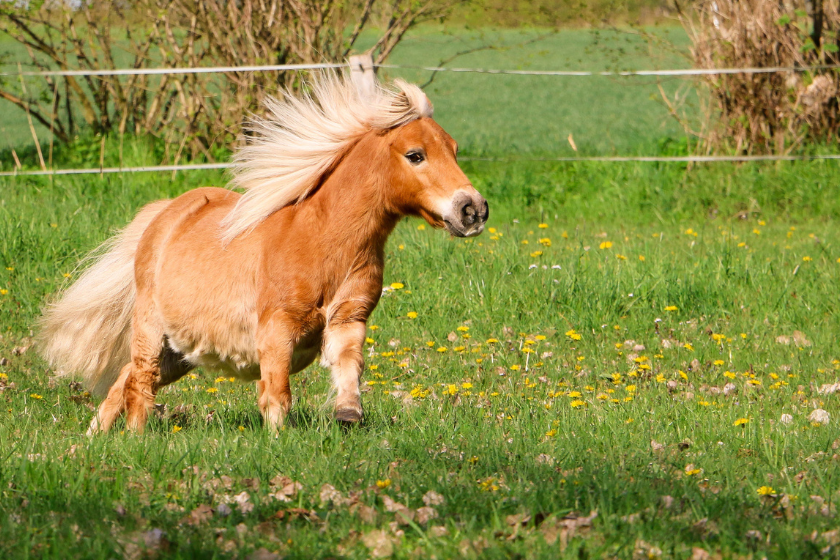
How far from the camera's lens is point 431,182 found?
13.8ft

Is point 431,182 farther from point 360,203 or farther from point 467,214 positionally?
point 360,203

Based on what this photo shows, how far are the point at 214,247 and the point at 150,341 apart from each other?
64cm

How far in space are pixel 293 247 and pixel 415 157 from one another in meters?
0.70

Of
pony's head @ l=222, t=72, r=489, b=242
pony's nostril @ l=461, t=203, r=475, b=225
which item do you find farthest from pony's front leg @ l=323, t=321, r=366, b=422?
pony's nostril @ l=461, t=203, r=475, b=225

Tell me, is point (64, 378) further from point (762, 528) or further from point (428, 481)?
point (762, 528)

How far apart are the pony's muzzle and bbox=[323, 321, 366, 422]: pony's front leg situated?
0.68 metres

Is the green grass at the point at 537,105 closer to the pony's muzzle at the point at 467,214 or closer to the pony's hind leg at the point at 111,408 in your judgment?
the pony's hind leg at the point at 111,408

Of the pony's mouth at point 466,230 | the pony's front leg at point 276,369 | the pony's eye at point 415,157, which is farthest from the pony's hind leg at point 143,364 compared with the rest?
the pony's mouth at point 466,230

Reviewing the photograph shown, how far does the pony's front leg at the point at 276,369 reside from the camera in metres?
4.12

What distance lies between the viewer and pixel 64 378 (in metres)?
Result: 6.02

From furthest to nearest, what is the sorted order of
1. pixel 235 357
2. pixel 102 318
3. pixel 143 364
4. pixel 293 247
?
1. pixel 102 318
2. pixel 143 364
3. pixel 235 357
4. pixel 293 247

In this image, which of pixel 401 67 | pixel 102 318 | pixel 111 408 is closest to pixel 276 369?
pixel 111 408

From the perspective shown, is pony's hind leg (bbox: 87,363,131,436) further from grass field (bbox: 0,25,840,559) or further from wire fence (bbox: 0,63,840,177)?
wire fence (bbox: 0,63,840,177)

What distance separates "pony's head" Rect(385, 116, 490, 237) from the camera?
4070mm
